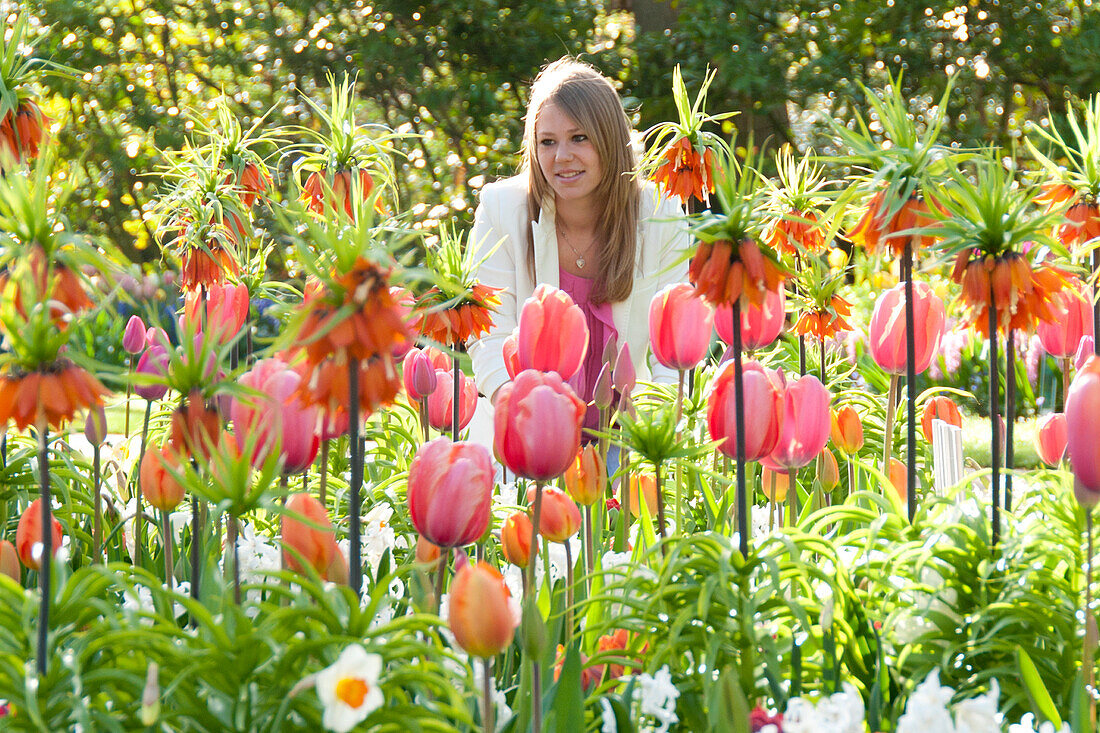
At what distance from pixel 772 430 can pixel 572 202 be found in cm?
213

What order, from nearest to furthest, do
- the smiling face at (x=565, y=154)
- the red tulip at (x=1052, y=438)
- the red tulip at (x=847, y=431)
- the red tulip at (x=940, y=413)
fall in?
1. the red tulip at (x=1052, y=438)
2. the red tulip at (x=847, y=431)
3. the red tulip at (x=940, y=413)
4. the smiling face at (x=565, y=154)

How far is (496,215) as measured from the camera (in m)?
3.19

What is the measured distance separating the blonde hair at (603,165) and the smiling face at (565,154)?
0.02 metres

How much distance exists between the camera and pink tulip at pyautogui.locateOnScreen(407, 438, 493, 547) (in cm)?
100

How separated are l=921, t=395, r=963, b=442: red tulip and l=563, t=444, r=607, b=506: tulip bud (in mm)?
717

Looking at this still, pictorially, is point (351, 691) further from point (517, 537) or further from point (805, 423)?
point (805, 423)

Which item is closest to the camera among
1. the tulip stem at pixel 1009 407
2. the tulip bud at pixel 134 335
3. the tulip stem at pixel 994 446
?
the tulip stem at pixel 994 446

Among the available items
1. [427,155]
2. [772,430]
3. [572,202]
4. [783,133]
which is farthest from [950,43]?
[772,430]

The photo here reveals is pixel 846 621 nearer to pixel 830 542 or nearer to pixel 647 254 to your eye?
pixel 830 542

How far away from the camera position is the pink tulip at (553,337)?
1399mm

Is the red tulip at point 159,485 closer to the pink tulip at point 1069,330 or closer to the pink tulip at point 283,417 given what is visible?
the pink tulip at point 283,417

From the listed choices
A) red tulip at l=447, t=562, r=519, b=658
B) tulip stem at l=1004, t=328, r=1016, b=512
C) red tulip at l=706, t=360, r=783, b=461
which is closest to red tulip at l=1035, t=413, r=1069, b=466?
tulip stem at l=1004, t=328, r=1016, b=512

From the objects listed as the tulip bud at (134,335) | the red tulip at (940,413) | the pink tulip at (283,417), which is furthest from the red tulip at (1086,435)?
the tulip bud at (134,335)

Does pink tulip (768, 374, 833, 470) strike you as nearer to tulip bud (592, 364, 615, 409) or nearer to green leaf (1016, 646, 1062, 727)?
tulip bud (592, 364, 615, 409)
